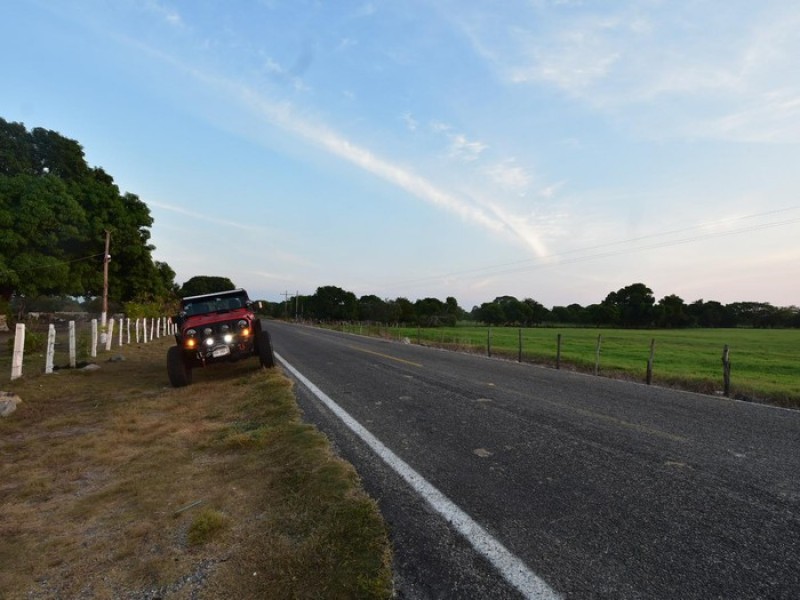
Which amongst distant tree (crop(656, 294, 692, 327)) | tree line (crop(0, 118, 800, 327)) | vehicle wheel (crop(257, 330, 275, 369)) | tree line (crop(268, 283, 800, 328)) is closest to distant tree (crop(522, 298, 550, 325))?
tree line (crop(268, 283, 800, 328))

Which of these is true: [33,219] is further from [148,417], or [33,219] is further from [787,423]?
[787,423]

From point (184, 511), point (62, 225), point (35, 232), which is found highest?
point (62, 225)

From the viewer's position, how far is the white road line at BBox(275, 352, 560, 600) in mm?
2271

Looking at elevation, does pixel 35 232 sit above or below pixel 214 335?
above

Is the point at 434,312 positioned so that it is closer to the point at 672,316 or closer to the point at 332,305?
the point at 332,305

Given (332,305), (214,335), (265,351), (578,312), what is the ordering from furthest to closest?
(332,305)
(578,312)
(265,351)
(214,335)

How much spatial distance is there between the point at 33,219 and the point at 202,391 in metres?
24.7

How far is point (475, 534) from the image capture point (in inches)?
111

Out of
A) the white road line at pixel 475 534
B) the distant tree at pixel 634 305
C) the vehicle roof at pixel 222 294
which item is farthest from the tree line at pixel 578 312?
the white road line at pixel 475 534

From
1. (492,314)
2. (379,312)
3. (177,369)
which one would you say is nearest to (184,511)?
(177,369)

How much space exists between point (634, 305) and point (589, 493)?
122886mm

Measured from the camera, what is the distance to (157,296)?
3981 centimetres

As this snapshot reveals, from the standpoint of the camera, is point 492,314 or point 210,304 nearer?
point 210,304

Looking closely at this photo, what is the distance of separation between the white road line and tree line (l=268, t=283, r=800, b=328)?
95.0m
